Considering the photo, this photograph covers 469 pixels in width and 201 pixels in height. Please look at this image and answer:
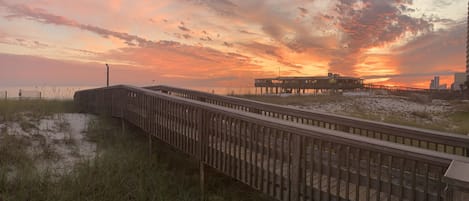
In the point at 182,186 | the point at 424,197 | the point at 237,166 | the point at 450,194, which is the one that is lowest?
the point at 182,186

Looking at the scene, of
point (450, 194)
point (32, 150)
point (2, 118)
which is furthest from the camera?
point (2, 118)

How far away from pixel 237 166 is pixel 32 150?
463 cm

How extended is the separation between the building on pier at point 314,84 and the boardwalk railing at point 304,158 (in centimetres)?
3843

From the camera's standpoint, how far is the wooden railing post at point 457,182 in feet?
5.82

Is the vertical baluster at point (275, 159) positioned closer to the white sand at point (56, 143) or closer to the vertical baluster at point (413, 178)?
the vertical baluster at point (413, 178)

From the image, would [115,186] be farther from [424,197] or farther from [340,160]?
[424,197]

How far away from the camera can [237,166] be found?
4254 mm

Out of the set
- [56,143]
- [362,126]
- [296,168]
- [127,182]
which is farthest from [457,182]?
[56,143]

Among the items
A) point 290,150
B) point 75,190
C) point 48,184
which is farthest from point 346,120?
point 48,184

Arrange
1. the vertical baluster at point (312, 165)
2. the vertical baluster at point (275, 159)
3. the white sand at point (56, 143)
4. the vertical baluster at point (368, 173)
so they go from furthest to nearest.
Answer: the white sand at point (56, 143)
the vertical baluster at point (275, 159)
the vertical baluster at point (312, 165)
the vertical baluster at point (368, 173)

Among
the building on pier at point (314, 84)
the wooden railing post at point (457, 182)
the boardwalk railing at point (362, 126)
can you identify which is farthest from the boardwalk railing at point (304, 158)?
the building on pier at point (314, 84)

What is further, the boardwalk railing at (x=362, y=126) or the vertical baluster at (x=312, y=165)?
the boardwalk railing at (x=362, y=126)

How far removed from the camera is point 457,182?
1788mm

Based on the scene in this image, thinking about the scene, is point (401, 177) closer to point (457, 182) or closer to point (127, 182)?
point (457, 182)
